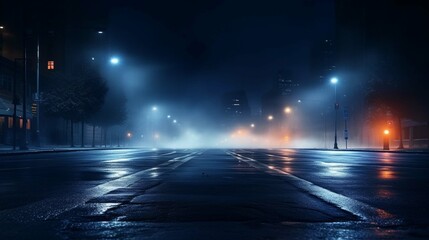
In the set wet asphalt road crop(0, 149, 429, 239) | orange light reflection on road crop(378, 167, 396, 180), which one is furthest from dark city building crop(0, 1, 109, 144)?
wet asphalt road crop(0, 149, 429, 239)

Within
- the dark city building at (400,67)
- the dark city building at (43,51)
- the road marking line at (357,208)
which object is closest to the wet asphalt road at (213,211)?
the road marking line at (357,208)

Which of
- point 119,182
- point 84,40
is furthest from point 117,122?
point 119,182

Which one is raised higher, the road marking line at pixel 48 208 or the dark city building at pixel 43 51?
the dark city building at pixel 43 51

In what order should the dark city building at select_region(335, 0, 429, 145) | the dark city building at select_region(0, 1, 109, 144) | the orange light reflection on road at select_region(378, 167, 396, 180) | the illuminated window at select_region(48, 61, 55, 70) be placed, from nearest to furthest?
the orange light reflection on road at select_region(378, 167, 396, 180), the dark city building at select_region(335, 0, 429, 145), the dark city building at select_region(0, 1, 109, 144), the illuminated window at select_region(48, 61, 55, 70)

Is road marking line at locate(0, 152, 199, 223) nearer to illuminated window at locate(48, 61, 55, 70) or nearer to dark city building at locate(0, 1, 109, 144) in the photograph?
dark city building at locate(0, 1, 109, 144)

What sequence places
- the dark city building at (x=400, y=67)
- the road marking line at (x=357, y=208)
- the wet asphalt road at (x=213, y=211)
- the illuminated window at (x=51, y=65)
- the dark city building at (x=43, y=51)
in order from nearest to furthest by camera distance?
the wet asphalt road at (x=213, y=211)
the road marking line at (x=357, y=208)
the dark city building at (x=400, y=67)
the dark city building at (x=43, y=51)
the illuminated window at (x=51, y=65)

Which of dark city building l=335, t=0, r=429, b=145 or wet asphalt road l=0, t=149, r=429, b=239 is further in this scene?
dark city building l=335, t=0, r=429, b=145

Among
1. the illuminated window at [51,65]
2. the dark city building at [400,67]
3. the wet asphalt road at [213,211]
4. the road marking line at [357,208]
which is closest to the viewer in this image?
the wet asphalt road at [213,211]

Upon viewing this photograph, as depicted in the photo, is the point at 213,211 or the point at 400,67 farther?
the point at 400,67

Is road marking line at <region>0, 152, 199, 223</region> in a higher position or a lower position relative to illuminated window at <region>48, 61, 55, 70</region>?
lower

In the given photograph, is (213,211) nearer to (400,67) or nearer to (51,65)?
(400,67)

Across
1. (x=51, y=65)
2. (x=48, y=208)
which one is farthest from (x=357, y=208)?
(x=51, y=65)

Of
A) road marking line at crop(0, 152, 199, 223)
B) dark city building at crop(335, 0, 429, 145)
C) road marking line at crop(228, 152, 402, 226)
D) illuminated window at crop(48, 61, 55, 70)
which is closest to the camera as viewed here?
road marking line at crop(228, 152, 402, 226)

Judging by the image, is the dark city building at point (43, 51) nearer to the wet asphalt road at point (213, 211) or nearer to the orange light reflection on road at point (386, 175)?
the orange light reflection on road at point (386, 175)
